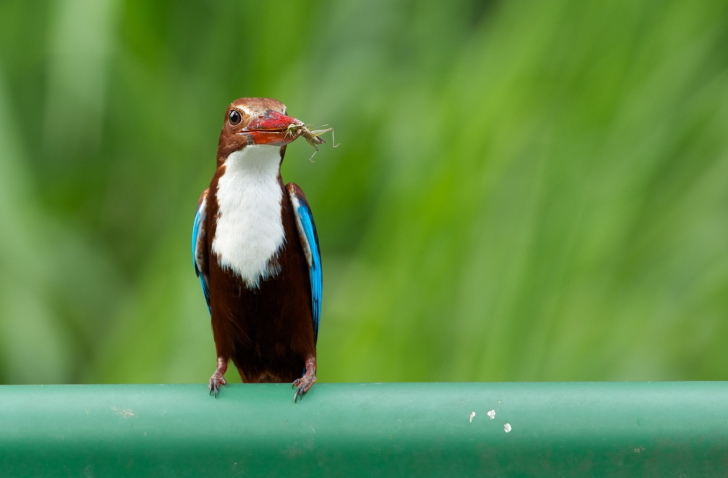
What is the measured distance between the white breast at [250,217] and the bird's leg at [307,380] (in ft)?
0.90

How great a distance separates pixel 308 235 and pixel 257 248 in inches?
7.3

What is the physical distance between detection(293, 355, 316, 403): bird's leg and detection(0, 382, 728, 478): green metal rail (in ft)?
0.42

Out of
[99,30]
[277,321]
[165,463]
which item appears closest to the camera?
[165,463]

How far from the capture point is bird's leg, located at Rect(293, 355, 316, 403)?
2.01 meters

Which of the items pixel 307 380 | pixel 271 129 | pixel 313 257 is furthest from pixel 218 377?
pixel 271 129

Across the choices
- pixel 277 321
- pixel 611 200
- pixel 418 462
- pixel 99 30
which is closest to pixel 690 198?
pixel 611 200

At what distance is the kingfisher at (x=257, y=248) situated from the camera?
109 inches

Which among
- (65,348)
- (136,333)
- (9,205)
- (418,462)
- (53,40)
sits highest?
(53,40)

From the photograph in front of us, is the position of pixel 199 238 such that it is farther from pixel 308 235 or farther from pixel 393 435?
pixel 393 435

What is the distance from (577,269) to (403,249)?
0.52 meters

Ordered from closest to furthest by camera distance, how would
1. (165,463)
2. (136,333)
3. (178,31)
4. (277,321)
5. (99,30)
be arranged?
(165,463), (277,321), (136,333), (99,30), (178,31)

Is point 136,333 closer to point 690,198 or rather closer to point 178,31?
point 178,31

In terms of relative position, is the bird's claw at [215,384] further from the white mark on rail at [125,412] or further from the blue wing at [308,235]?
the blue wing at [308,235]

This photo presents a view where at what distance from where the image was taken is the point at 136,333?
3102mm
